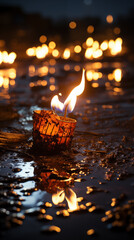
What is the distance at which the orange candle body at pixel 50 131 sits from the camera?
3738 mm

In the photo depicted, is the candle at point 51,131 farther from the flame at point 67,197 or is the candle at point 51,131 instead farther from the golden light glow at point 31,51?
the golden light glow at point 31,51

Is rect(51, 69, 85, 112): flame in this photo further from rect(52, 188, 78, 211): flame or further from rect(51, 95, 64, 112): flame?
rect(52, 188, 78, 211): flame

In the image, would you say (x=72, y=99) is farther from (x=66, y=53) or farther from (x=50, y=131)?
(x=66, y=53)

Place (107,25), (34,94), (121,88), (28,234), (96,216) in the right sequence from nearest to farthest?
(28,234)
(96,216)
(34,94)
(121,88)
(107,25)

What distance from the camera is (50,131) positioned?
3760 mm

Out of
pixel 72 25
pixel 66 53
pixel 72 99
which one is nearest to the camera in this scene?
pixel 72 99

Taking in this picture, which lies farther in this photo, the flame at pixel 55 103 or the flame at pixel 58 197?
the flame at pixel 55 103

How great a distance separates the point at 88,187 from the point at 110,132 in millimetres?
2337

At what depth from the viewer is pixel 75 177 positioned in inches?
124

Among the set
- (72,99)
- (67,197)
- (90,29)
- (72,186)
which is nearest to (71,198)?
(67,197)

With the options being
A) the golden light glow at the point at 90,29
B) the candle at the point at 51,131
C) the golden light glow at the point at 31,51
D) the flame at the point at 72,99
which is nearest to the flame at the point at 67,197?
the candle at the point at 51,131

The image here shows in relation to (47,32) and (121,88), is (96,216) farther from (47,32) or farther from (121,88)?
(47,32)

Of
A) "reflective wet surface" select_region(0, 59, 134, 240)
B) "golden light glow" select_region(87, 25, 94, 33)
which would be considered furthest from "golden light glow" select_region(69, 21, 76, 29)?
"reflective wet surface" select_region(0, 59, 134, 240)

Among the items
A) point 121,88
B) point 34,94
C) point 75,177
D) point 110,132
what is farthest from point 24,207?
point 121,88
